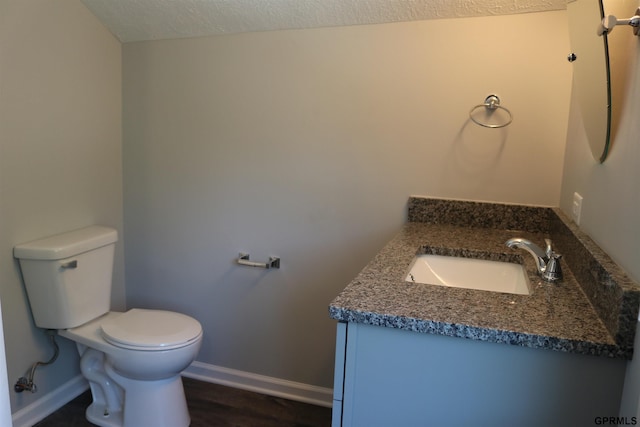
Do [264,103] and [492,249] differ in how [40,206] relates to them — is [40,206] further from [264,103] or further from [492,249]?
[492,249]

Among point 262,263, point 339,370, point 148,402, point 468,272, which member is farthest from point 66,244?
point 468,272

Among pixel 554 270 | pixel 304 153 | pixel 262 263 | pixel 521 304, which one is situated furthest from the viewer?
pixel 262 263

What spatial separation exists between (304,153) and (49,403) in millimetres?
1680

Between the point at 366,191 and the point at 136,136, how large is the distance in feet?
4.22

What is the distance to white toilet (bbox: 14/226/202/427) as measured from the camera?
1.96 meters

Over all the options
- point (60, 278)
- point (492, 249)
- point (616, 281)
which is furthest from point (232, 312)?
point (616, 281)

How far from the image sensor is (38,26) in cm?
199

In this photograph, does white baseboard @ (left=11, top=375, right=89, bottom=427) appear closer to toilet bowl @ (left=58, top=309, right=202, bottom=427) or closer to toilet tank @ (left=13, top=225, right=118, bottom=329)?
toilet bowl @ (left=58, top=309, right=202, bottom=427)

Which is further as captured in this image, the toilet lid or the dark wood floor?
the dark wood floor

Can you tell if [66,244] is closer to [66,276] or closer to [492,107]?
[66,276]

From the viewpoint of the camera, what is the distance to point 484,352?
105 cm

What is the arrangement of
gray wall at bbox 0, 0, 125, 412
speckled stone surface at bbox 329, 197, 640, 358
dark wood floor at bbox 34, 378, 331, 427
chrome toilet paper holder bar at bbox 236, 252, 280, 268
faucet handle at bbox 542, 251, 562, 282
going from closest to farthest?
speckled stone surface at bbox 329, 197, 640, 358
faucet handle at bbox 542, 251, 562, 282
gray wall at bbox 0, 0, 125, 412
dark wood floor at bbox 34, 378, 331, 427
chrome toilet paper holder bar at bbox 236, 252, 280, 268

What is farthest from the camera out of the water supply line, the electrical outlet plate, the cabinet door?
the water supply line

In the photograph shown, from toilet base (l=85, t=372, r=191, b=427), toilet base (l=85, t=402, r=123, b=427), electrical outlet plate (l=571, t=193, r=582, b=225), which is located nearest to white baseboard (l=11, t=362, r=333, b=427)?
toilet base (l=85, t=402, r=123, b=427)
